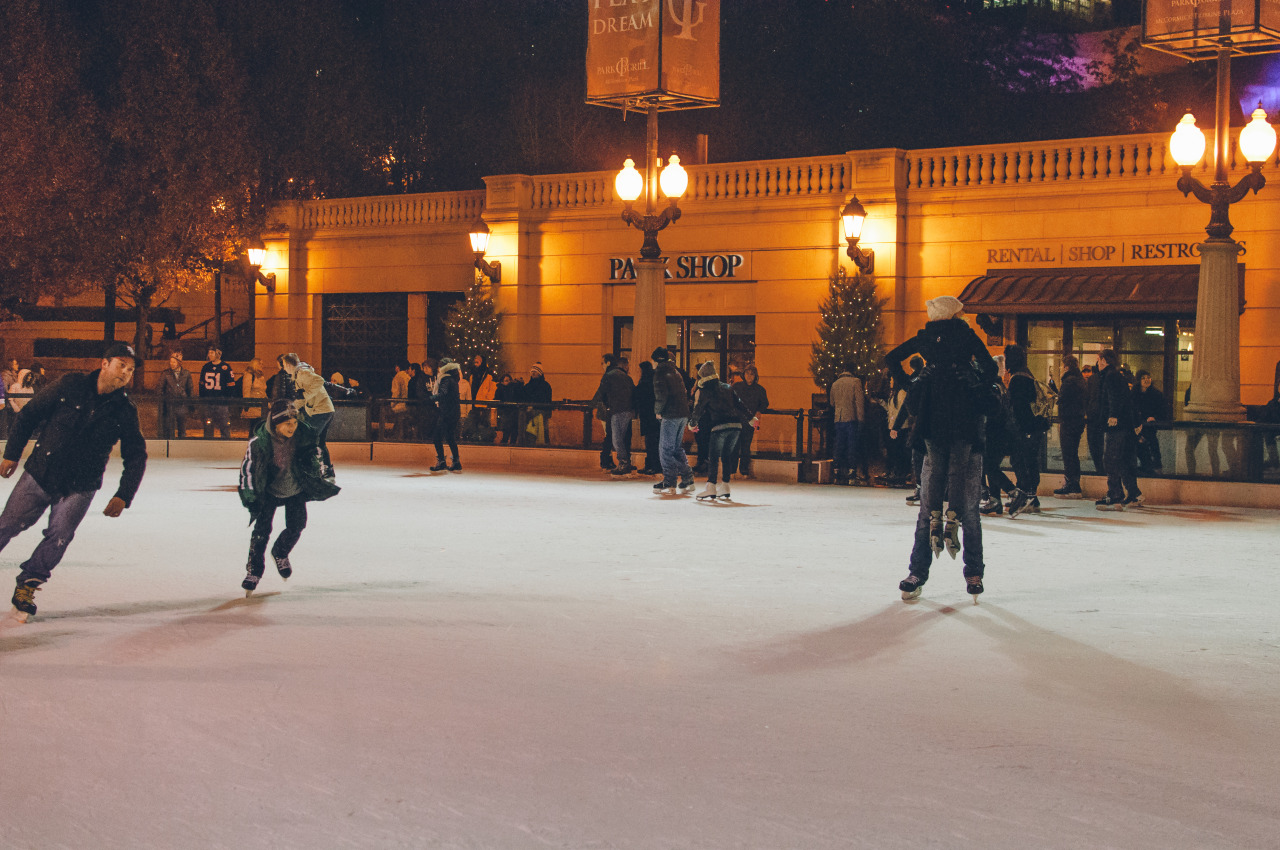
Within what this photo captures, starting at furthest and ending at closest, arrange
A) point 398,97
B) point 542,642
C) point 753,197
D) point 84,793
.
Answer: point 398,97 < point 753,197 < point 542,642 < point 84,793

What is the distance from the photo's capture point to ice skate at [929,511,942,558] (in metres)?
8.86

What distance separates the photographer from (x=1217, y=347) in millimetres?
17375

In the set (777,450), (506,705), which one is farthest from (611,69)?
(506,705)

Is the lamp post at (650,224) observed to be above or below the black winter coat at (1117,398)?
above

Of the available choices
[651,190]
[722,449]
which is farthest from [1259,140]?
[651,190]

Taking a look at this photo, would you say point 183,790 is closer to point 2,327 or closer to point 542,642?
point 542,642

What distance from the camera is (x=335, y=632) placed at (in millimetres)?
7840

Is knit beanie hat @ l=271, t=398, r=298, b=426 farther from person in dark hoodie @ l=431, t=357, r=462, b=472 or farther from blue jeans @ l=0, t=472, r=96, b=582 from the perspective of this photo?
person in dark hoodie @ l=431, t=357, r=462, b=472

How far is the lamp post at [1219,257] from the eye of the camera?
1673 cm

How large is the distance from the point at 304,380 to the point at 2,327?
26800mm

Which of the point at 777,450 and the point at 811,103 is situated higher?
the point at 811,103

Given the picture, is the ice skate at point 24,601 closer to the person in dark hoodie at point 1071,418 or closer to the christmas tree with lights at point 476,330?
the person in dark hoodie at point 1071,418

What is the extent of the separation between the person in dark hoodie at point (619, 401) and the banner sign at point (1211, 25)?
25.8 ft

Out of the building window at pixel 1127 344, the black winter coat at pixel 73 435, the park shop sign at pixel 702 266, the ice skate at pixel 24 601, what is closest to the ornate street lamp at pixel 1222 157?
the building window at pixel 1127 344
